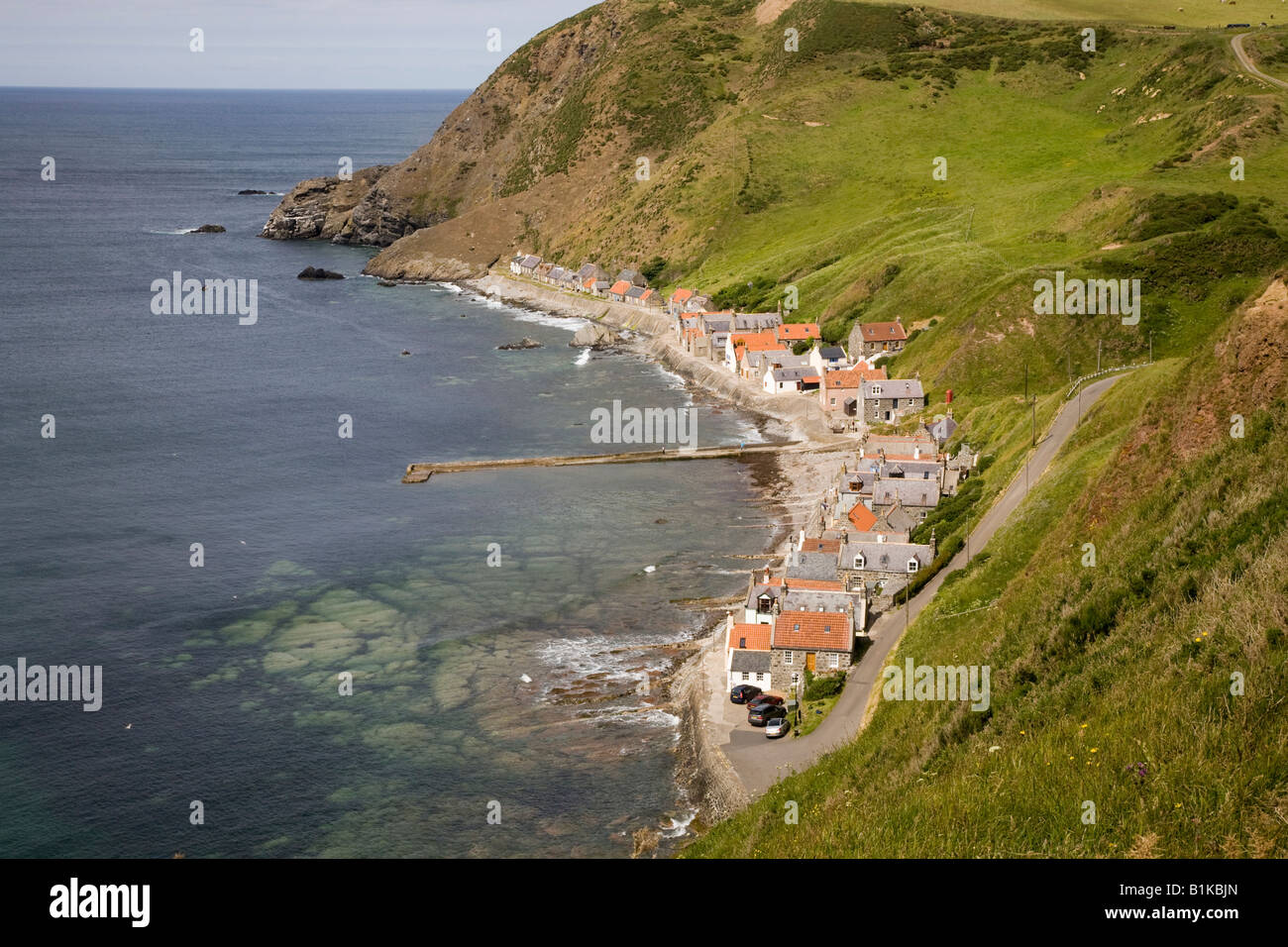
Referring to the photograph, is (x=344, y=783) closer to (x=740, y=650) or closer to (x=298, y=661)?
(x=298, y=661)

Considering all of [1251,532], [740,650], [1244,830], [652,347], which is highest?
[652,347]

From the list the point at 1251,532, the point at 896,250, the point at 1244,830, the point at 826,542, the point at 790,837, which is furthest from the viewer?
the point at 896,250

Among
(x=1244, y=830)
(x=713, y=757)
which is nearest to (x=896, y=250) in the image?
(x=713, y=757)

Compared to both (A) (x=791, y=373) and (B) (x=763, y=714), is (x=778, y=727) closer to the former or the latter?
(B) (x=763, y=714)

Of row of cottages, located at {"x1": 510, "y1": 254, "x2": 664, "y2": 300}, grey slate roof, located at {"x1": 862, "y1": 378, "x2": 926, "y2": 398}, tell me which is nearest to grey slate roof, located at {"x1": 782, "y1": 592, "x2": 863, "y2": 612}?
grey slate roof, located at {"x1": 862, "y1": 378, "x2": 926, "y2": 398}

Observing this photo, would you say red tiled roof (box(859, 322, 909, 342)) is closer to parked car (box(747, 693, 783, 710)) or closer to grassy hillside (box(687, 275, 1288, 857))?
grassy hillside (box(687, 275, 1288, 857))

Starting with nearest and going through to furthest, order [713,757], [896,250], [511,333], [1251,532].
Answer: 1. [1251,532]
2. [713,757]
3. [896,250]
4. [511,333]

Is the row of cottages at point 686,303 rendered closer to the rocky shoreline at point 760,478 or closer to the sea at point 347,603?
the rocky shoreline at point 760,478
